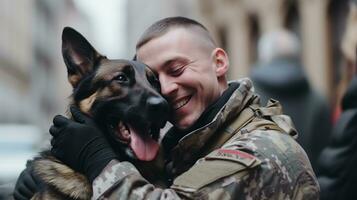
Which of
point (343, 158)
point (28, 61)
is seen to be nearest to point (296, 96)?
point (343, 158)

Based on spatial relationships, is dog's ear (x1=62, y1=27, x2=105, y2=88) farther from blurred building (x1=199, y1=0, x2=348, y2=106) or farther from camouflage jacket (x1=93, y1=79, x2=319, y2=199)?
blurred building (x1=199, y1=0, x2=348, y2=106)

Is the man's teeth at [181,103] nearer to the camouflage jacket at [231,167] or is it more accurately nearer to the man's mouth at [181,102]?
the man's mouth at [181,102]

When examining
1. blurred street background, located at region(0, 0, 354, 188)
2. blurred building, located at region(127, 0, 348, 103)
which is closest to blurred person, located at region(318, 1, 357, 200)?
blurred street background, located at region(0, 0, 354, 188)

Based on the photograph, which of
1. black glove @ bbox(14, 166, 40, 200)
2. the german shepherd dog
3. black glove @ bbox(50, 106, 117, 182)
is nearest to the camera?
black glove @ bbox(50, 106, 117, 182)

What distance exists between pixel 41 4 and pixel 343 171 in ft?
228

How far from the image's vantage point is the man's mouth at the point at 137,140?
3307mm

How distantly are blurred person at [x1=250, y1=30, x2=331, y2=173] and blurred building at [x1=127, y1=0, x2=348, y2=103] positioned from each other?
5.50 m

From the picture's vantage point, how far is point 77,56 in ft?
11.3

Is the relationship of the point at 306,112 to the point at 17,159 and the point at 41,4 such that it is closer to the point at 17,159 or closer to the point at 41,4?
the point at 17,159

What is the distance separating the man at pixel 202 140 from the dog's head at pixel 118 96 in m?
0.09

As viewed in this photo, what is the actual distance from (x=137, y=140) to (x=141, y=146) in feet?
0.10

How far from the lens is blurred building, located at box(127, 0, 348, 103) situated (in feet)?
59.1

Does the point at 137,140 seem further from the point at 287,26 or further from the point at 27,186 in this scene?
the point at 287,26

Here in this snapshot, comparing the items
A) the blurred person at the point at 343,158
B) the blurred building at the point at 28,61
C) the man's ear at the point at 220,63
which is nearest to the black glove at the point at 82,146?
the man's ear at the point at 220,63
